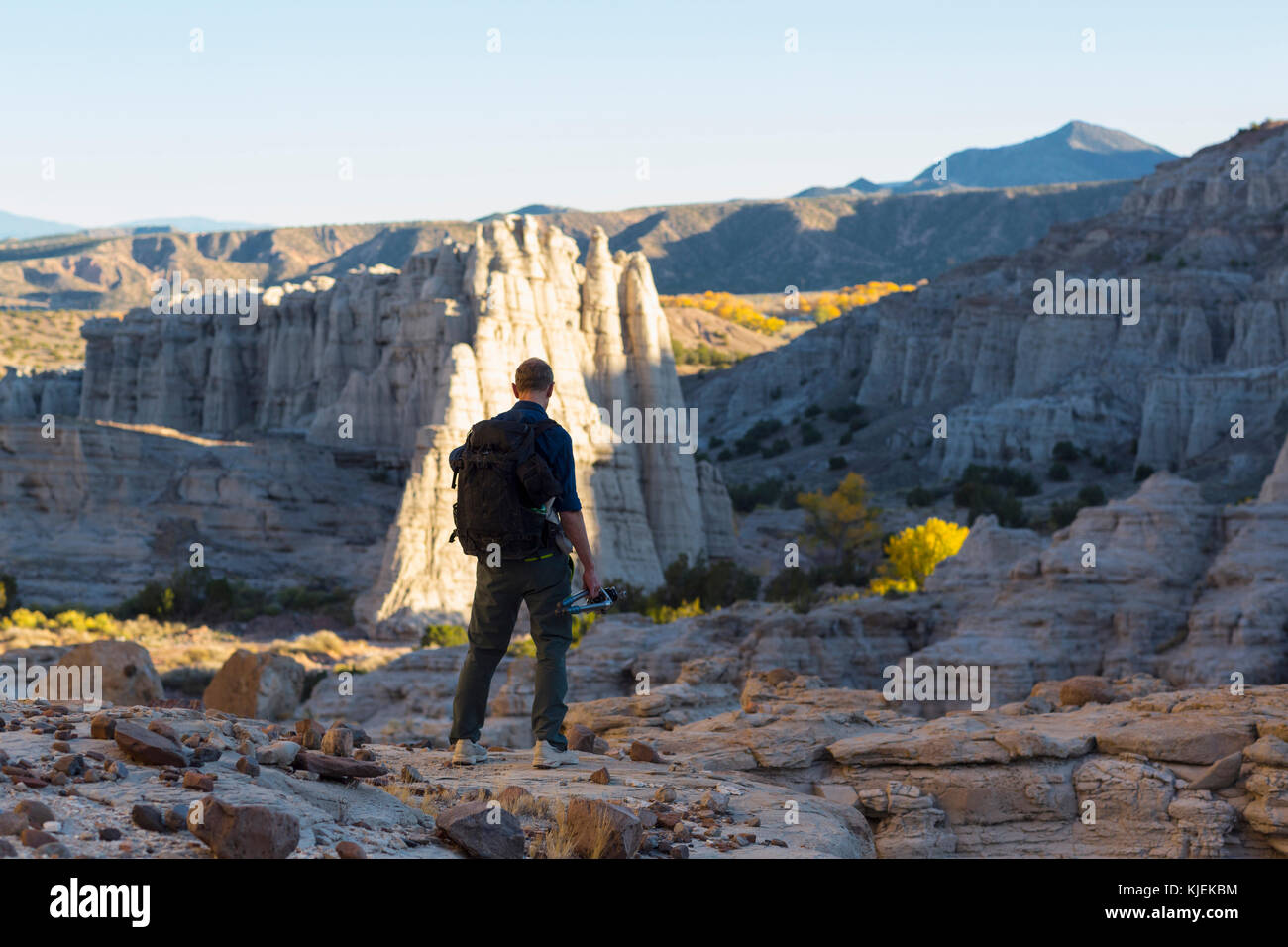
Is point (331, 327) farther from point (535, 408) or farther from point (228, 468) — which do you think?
point (535, 408)

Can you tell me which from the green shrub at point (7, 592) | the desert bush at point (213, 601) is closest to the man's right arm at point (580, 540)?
the desert bush at point (213, 601)

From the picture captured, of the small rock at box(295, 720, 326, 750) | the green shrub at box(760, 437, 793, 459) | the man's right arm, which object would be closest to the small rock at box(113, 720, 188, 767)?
the small rock at box(295, 720, 326, 750)

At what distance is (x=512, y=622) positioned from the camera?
830 cm

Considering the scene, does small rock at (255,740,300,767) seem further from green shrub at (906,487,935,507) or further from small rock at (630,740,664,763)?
green shrub at (906,487,935,507)

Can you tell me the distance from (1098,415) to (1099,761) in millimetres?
64767

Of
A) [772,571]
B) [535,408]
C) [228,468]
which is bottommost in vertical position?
[772,571]

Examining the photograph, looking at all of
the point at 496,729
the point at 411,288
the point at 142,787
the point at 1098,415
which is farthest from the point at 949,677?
the point at 1098,415

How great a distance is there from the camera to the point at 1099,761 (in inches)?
407

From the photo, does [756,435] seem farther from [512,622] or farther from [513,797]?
[513,797]

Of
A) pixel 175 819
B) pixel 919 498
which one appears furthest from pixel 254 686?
pixel 919 498

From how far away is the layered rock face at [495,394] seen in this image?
41094 mm

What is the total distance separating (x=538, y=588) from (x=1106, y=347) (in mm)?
73554

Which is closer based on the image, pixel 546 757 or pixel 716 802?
pixel 716 802

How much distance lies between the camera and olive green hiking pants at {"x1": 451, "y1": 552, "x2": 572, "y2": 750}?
26.2ft
